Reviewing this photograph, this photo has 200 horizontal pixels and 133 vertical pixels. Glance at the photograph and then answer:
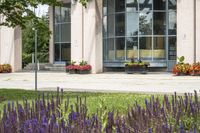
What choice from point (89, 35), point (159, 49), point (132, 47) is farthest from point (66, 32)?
point (159, 49)

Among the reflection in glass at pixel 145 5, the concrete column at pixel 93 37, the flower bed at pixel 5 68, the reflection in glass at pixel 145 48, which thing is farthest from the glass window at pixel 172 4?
the flower bed at pixel 5 68

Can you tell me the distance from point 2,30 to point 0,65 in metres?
4.05

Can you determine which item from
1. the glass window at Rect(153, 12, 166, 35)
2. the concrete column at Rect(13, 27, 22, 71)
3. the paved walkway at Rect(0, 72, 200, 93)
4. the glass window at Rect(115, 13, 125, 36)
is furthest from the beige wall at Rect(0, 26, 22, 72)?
the paved walkway at Rect(0, 72, 200, 93)

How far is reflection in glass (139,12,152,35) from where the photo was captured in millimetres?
37603

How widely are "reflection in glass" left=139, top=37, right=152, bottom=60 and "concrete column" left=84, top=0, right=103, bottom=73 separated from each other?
351 cm

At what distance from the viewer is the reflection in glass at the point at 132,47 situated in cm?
3803

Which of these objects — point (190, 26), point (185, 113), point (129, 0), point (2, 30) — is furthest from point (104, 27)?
point (185, 113)

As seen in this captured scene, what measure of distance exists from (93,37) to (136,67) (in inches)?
196

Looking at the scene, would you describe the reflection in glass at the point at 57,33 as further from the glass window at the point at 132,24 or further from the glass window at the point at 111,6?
the glass window at the point at 132,24

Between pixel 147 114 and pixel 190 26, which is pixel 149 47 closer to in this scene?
pixel 190 26

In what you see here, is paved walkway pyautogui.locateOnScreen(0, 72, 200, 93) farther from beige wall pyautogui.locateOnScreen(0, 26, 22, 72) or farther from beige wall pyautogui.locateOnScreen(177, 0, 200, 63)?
beige wall pyautogui.locateOnScreen(0, 26, 22, 72)

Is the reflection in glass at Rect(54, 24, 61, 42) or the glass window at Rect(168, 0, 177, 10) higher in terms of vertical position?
the glass window at Rect(168, 0, 177, 10)

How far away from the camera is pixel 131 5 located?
38625 mm

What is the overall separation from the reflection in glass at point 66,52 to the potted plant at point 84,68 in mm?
8367
